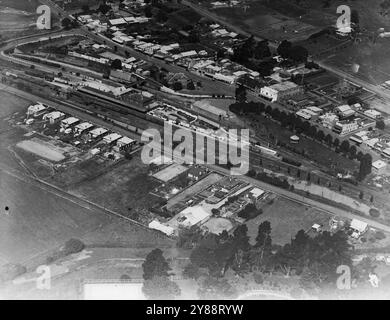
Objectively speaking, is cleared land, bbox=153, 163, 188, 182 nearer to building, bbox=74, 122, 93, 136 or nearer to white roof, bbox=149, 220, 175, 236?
white roof, bbox=149, 220, 175, 236

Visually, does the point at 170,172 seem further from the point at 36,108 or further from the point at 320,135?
the point at 36,108

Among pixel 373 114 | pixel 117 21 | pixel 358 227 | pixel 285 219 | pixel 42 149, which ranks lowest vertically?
pixel 285 219

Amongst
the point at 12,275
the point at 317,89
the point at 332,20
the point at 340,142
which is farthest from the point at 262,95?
the point at 12,275

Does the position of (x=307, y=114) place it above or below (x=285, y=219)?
above

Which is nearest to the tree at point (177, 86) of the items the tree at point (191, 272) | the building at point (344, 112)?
the building at point (344, 112)

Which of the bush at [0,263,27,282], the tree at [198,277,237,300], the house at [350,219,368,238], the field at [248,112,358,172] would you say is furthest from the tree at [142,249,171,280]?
the field at [248,112,358,172]

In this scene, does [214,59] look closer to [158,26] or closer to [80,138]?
[158,26]

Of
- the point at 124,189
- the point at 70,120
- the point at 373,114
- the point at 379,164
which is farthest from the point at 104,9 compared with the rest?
the point at 379,164
